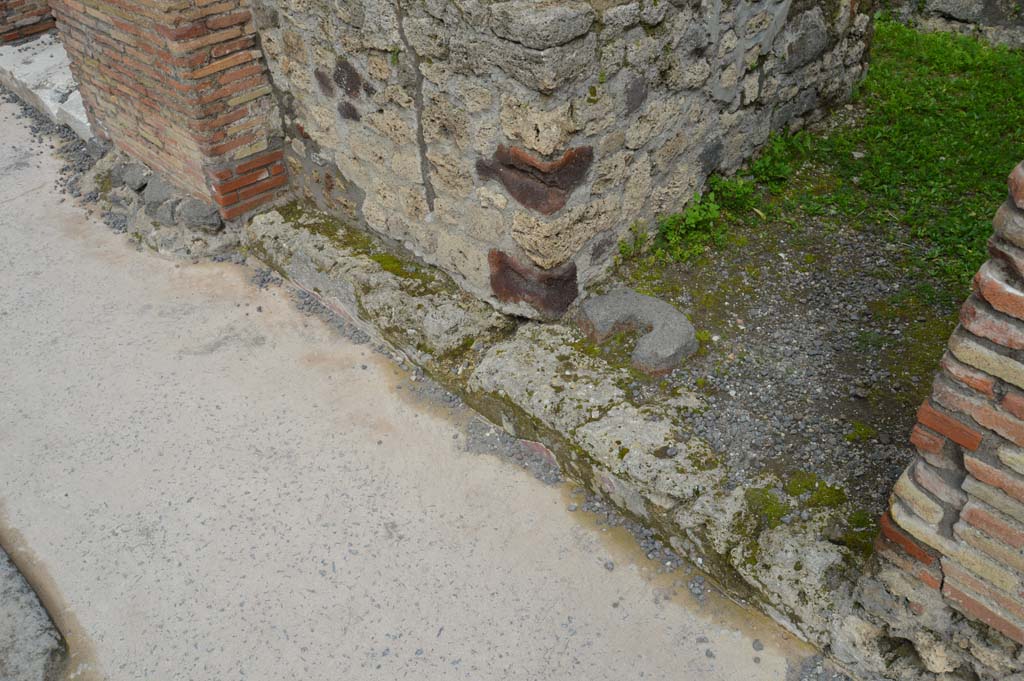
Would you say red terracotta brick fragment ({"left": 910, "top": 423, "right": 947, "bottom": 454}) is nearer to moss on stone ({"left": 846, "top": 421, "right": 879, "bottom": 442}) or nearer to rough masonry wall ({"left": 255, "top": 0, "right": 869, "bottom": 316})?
moss on stone ({"left": 846, "top": 421, "right": 879, "bottom": 442})

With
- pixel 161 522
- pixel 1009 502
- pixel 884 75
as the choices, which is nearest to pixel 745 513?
pixel 1009 502

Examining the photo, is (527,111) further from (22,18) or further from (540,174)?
(22,18)

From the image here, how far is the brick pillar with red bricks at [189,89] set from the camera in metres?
4.04

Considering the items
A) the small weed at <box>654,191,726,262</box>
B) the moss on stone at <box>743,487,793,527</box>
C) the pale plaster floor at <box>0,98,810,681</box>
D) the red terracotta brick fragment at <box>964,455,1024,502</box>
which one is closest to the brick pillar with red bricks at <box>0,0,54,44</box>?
the pale plaster floor at <box>0,98,810,681</box>

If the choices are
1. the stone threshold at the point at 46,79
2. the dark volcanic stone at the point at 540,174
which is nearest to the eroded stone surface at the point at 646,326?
the dark volcanic stone at the point at 540,174

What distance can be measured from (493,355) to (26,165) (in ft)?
13.3

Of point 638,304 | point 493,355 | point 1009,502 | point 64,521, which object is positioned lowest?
point 64,521

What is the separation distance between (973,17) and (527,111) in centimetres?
448

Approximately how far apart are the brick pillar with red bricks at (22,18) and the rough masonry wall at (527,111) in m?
4.14

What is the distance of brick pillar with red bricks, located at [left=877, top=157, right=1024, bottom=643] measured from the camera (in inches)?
75.9

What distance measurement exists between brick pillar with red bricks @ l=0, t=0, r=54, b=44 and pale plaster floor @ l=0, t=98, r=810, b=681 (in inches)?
156

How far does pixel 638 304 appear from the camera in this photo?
352cm

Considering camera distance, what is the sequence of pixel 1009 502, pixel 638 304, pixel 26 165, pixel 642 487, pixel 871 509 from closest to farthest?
pixel 1009 502
pixel 871 509
pixel 642 487
pixel 638 304
pixel 26 165

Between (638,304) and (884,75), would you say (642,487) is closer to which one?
(638,304)
